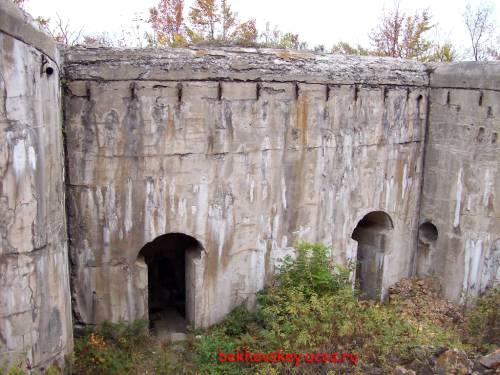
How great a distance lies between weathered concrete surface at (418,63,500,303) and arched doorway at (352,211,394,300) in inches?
35.3

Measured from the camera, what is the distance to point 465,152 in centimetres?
870

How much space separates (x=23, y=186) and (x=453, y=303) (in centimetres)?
738

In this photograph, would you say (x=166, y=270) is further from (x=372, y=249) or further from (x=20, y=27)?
(x=20, y=27)

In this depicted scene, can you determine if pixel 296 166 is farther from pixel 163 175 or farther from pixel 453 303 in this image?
pixel 453 303

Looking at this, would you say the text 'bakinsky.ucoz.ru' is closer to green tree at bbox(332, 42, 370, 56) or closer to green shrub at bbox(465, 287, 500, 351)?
green shrub at bbox(465, 287, 500, 351)

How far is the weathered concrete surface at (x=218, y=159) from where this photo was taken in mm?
6258

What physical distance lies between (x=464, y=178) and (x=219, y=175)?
4.44m

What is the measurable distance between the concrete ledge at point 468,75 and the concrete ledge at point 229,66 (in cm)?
73

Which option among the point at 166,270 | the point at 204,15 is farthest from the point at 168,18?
the point at 166,270

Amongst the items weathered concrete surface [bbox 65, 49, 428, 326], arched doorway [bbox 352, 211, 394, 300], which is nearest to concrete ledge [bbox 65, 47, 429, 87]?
weathered concrete surface [bbox 65, 49, 428, 326]

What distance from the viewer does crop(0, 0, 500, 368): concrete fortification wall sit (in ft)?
16.4

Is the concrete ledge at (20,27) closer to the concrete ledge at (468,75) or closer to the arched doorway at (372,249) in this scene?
the arched doorway at (372,249)

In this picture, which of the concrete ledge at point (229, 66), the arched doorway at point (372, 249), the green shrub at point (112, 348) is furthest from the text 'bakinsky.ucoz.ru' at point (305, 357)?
the concrete ledge at point (229, 66)

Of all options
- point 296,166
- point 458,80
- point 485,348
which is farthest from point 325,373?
point 458,80
